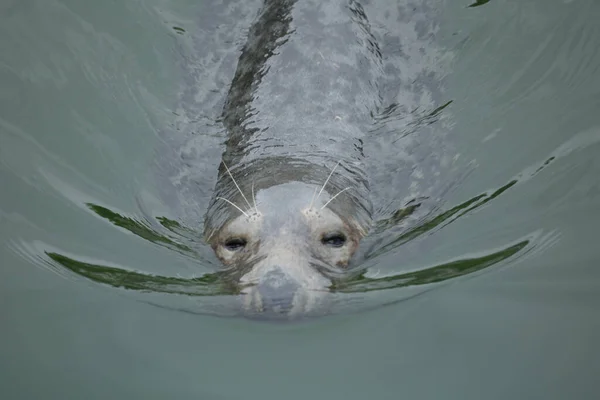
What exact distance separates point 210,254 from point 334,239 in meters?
0.85

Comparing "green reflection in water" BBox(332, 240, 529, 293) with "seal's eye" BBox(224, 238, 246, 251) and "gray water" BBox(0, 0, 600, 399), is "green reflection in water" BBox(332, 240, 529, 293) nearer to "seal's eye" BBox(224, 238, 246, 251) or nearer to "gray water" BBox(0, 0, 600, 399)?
"gray water" BBox(0, 0, 600, 399)

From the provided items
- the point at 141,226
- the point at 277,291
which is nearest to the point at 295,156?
the point at 141,226

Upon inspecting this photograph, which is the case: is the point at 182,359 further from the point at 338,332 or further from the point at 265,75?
the point at 265,75

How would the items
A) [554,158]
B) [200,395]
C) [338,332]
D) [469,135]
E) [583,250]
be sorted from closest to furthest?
[200,395] < [338,332] < [583,250] < [554,158] < [469,135]

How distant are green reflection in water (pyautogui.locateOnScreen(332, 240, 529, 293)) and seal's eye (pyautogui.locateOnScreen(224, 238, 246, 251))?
767mm

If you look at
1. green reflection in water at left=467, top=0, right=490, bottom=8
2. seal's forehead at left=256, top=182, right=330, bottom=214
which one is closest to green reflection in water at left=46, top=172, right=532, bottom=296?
seal's forehead at left=256, top=182, right=330, bottom=214

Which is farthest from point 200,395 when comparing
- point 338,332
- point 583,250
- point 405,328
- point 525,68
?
point 525,68

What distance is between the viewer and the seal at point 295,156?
230 inches

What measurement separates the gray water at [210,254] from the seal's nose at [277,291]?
0.12 metres

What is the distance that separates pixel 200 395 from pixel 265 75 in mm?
3282

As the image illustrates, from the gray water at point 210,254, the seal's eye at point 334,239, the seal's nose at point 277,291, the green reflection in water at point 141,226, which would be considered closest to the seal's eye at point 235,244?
the gray water at point 210,254

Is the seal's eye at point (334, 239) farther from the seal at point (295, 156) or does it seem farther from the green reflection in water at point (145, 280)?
the green reflection in water at point (145, 280)

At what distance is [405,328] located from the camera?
548 cm

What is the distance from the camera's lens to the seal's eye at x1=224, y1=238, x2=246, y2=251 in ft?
20.5
